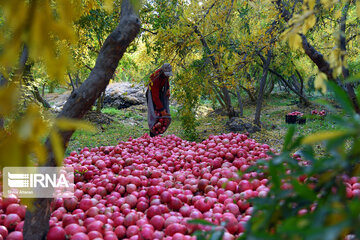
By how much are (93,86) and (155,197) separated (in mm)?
1294

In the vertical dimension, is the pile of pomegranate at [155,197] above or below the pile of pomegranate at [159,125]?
below

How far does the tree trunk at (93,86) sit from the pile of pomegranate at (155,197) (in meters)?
0.19

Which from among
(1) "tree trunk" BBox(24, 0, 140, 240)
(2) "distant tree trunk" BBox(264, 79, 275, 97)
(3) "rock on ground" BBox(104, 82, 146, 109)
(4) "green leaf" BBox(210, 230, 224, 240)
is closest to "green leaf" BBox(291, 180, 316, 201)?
(4) "green leaf" BBox(210, 230, 224, 240)

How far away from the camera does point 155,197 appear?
7.84ft

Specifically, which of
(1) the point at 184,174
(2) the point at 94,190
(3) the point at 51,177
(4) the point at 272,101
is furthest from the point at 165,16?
(4) the point at 272,101

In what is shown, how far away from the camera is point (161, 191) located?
8.22 feet

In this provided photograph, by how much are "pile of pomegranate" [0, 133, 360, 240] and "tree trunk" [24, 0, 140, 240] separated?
188mm

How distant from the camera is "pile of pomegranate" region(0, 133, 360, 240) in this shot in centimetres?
184

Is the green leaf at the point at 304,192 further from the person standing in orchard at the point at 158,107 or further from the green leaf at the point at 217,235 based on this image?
the person standing in orchard at the point at 158,107

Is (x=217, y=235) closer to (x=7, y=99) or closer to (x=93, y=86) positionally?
(x=7, y=99)

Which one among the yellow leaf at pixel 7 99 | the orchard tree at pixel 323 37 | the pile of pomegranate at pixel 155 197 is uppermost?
the orchard tree at pixel 323 37

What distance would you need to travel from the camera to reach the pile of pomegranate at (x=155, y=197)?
184cm

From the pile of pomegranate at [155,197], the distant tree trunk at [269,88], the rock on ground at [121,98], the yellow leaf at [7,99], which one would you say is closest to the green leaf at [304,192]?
the pile of pomegranate at [155,197]

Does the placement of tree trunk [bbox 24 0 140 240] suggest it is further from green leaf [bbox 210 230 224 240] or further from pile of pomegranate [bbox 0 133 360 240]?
green leaf [bbox 210 230 224 240]
